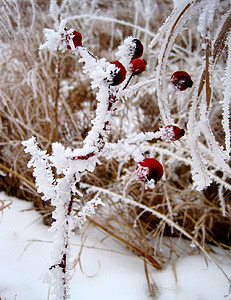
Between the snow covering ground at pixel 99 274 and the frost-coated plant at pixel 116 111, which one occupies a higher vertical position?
the frost-coated plant at pixel 116 111

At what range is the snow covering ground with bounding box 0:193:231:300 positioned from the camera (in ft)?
2.34

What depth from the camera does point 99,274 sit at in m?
0.79

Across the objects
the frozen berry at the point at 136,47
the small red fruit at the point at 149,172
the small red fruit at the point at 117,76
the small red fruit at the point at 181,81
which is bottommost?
the small red fruit at the point at 149,172

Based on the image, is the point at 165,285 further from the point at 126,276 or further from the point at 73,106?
the point at 73,106

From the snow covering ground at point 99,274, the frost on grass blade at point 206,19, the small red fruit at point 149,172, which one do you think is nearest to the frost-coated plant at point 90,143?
the small red fruit at point 149,172

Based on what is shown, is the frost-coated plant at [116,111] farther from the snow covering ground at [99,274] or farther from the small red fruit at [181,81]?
the snow covering ground at [99,274]

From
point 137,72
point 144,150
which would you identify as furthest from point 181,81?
point 144,150

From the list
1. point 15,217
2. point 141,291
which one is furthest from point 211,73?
point 15,217

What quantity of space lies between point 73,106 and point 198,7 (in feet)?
4.23

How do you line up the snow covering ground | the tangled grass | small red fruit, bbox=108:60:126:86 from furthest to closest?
the snow covering ground, the tangled grass, small red fruit, bbox=108:60:126:86

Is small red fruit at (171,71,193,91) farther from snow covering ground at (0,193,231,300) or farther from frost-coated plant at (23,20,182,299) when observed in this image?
snow covering ground at (0,193,231,300)

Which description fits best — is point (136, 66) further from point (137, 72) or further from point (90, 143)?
point (90, 143)

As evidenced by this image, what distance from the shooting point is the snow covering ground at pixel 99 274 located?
2.34ft

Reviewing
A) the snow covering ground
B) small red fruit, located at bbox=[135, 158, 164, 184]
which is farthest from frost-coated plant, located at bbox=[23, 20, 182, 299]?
the snow covering ground
